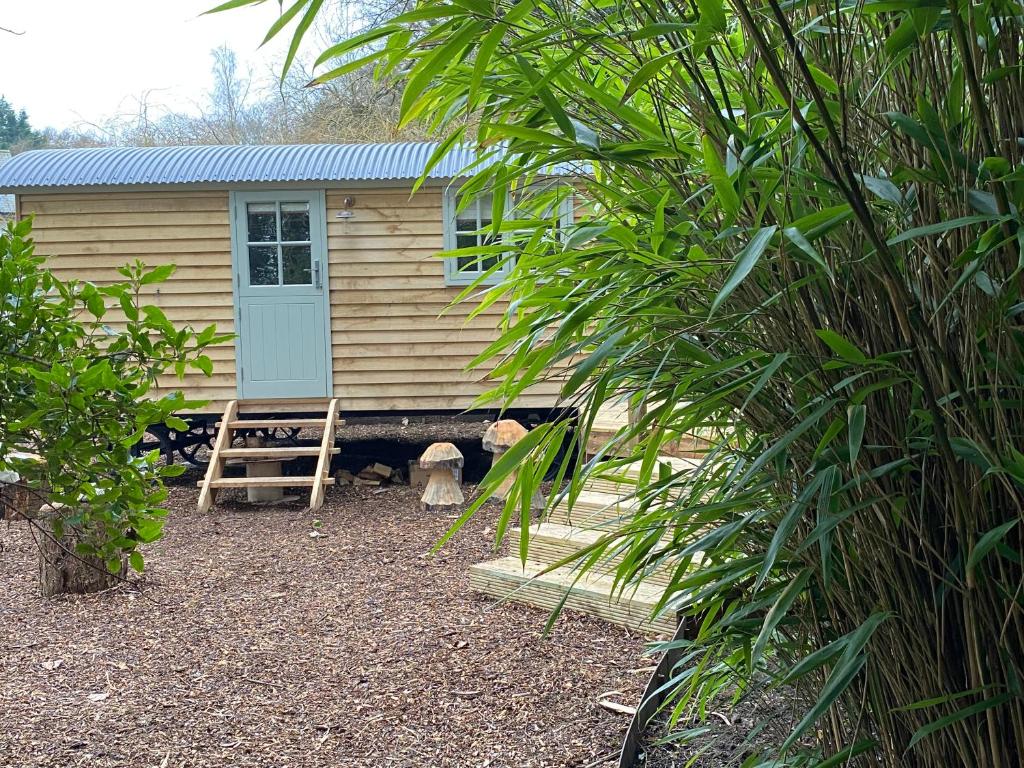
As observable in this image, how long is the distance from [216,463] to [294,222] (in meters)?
2.15

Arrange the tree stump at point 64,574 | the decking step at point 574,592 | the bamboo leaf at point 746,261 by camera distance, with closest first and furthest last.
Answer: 1. the bamboo leaf at point 746,261
2. the decking step at point 574,592
3. the tree stump at point 64,574

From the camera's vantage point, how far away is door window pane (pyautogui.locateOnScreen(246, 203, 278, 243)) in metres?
8.19

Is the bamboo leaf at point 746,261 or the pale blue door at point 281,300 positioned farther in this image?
the pale blue door at point 281,300

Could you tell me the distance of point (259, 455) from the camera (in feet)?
24.8

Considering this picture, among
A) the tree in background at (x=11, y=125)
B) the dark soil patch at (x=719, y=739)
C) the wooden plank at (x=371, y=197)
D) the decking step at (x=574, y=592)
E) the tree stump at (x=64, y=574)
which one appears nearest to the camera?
the dark soil patch at (x=719, y=739)

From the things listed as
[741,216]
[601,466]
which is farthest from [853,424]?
[601,466]

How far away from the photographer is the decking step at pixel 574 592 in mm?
→ 4035

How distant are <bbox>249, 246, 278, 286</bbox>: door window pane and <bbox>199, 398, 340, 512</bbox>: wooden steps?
104 cm

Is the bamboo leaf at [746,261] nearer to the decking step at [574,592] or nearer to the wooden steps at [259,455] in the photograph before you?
the decking step at [574,592]

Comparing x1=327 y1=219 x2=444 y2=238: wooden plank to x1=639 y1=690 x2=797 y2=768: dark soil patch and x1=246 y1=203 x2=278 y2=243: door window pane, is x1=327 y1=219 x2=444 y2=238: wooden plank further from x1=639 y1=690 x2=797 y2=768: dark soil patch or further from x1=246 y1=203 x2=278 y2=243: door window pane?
x1=639 y1=690 x2=797 y2=768: dark soil patch

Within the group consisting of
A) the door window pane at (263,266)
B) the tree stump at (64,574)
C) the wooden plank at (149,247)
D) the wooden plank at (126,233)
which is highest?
Result: the wooden plank at (126,233)

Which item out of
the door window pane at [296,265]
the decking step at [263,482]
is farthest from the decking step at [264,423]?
the door window pane at [296,265]

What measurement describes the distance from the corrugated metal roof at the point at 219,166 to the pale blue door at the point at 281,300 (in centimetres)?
23

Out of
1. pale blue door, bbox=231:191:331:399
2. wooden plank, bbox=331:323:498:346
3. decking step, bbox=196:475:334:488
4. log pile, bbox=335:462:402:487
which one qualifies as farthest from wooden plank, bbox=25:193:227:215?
log pile, bbox=335:462:402:487
